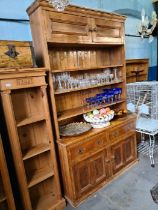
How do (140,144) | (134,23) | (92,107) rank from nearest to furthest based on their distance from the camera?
1. (92,107)
2. (140,144)
3. (134,23)

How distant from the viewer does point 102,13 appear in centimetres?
220

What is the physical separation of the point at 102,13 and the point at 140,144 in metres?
2.41

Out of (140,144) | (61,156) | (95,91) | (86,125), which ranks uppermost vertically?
(95,91)

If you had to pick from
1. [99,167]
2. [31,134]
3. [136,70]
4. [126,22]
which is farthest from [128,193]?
[126,22]

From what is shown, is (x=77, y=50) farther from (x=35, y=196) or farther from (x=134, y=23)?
(x=134, y=23)

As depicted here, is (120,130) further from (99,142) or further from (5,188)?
(5,188)

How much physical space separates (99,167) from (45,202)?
2.55 feet

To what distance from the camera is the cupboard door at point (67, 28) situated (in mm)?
1815

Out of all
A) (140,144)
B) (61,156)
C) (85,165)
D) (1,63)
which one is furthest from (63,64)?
(140,144)

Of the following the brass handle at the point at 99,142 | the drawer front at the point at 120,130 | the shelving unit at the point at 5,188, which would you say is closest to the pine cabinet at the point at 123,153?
the drawer front at the point at 120,130

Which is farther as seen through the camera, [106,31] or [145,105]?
[145,105]

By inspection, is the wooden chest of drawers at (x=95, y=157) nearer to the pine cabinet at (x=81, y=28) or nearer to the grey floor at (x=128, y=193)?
the grey floor at (x=128, y=193)

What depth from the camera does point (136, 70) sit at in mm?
4434

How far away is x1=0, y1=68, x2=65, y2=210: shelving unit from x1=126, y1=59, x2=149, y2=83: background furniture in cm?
303
